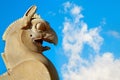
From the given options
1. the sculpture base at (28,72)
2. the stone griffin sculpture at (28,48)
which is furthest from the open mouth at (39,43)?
the sculpture base at (28,72)

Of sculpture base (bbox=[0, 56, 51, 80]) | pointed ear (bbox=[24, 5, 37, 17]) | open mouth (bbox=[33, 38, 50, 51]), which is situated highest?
pointed ear (bbox=[24, 5, 37, 17])

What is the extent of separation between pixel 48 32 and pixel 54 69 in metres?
1.15

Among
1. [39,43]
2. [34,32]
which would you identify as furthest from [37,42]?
[34,32]

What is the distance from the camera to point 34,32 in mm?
10227

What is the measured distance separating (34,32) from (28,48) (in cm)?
48

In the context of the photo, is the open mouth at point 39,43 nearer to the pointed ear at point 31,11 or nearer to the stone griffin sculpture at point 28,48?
the stone griffin sculpture at point 28,48

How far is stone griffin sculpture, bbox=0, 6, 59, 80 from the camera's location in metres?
9.58

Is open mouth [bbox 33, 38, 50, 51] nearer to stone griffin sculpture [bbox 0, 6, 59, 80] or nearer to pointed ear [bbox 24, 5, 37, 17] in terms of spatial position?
stone griffin sculpture [bbox 0, 6, 59, 80]

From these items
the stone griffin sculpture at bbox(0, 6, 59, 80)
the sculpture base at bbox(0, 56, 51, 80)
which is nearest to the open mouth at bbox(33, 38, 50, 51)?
the stone griffin sculpture at bbox(0, 6, 59, 80)

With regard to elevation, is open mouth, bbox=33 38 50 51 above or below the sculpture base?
above

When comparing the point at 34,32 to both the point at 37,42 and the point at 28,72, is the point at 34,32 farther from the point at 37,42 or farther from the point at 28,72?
the point at 28,72

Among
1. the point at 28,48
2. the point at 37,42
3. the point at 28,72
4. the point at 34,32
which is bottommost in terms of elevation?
the point at 28,72

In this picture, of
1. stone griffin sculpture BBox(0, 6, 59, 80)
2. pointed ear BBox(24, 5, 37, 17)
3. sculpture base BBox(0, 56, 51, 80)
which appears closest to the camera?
sculpture base BBox(0, 56, 51, 80)

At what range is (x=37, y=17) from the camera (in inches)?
419
